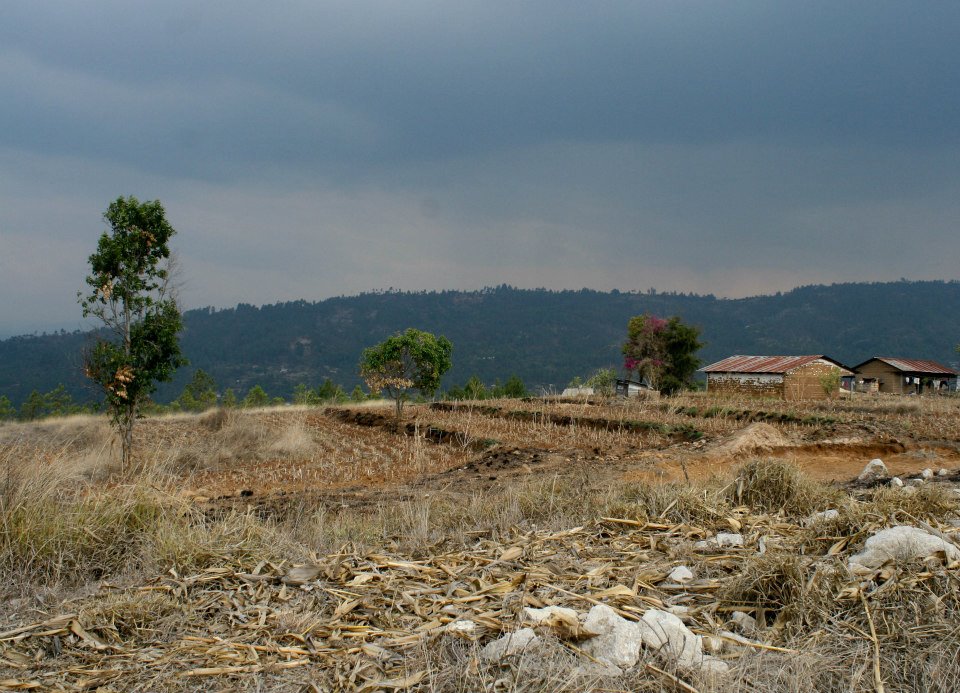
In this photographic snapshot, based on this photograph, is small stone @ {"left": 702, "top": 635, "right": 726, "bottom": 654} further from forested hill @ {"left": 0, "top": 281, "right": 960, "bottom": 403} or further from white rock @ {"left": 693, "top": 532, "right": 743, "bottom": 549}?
forested hill @ {"left": 0, "top": 281, "right": 960, "bottom": 403}

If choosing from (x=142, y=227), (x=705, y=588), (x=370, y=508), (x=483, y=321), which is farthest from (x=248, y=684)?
(x=483, y=321)

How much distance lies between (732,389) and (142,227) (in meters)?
36.4

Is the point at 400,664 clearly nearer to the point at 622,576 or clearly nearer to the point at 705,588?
the point at 622,576

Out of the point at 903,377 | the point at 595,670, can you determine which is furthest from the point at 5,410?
the point at 903,377

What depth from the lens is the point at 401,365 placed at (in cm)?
2520

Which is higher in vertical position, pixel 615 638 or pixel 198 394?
pixel 615 638

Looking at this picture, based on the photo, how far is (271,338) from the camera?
169 metres

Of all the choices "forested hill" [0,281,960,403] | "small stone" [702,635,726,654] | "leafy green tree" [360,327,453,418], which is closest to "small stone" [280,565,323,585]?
"small stone" [702,635,726,654]

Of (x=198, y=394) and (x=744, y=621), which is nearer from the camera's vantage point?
(x=744, y=621)

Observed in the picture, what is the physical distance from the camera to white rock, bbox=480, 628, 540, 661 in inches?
103

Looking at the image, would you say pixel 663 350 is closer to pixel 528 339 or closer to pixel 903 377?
pixel 903 377

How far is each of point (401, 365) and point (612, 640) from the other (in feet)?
74.8

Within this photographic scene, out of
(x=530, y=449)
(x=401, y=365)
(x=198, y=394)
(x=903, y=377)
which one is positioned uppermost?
(x=401, y=365)

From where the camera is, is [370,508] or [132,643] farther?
[370,508]
